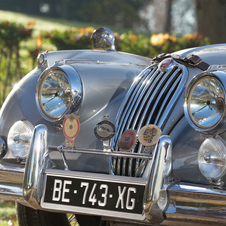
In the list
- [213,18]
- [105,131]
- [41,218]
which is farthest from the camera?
[213,18]

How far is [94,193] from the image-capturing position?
1.89 m

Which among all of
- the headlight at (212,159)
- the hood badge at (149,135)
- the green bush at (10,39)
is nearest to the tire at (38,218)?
the hood badge at (149,135)

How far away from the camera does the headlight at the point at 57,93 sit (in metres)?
2.34

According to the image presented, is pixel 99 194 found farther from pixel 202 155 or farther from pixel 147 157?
pixel 202 155

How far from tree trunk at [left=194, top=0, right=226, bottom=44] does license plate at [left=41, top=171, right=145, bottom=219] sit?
7.45 meters

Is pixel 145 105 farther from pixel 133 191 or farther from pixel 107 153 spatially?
pixel 133 191

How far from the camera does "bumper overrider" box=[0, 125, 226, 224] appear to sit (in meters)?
1.65

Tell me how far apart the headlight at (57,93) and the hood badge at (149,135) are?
21.4 inches

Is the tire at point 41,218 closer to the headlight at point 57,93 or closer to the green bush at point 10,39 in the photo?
the headlight at point 57,93

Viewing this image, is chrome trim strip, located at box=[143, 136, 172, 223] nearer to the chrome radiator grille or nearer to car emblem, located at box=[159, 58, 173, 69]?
the chrome radiator grille

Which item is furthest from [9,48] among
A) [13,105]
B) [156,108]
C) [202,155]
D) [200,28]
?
[202,155]

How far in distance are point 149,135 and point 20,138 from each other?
2.61 feet

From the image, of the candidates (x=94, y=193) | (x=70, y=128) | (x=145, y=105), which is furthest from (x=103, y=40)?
(x=94, y=193)

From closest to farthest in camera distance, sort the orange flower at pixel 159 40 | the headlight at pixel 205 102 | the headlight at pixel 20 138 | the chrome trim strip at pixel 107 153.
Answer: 1. the headlight at pixel 205 102
2. the chrome trim strip at pixel 107 153
3. the headlight at pixel 20 138
4. the orange flower at pixel 159 40
